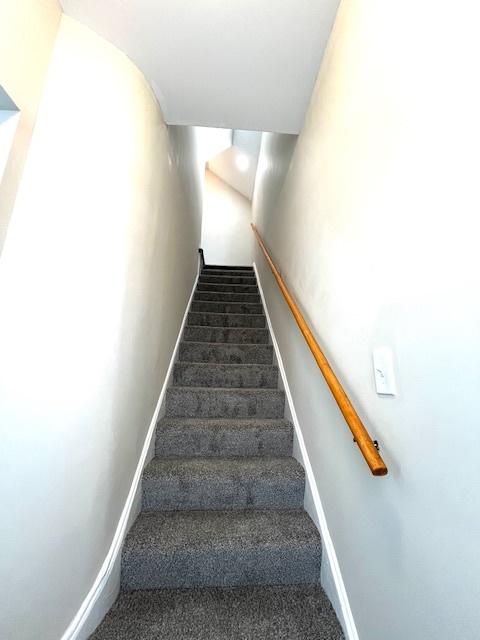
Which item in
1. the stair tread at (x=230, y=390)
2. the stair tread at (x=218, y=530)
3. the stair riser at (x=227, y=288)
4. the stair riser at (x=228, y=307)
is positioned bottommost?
the stair tread at (x=218, y=530)

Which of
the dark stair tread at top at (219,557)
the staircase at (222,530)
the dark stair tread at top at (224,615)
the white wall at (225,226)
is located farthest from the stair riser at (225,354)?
the white wall at (225,226)

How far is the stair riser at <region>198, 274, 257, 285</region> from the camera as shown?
3916mm

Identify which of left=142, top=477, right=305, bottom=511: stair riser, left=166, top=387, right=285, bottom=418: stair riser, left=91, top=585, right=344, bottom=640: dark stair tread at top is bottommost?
left=91, top=585, right=344, bottom=640: dark stair tread at top

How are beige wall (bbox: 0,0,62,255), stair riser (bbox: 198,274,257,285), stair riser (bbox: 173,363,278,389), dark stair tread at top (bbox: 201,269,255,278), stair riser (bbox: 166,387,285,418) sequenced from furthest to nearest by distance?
dark stair tread at top (bbox: 201,269,255,278) → stair riser (bbox: 198,274,257,285) → stair riser (bbox: 173,363,278,389) → stair riser (bbox: 166,387,285,418) → beige wall (bbox: 0,0,62,255)

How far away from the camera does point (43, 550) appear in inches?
31.7

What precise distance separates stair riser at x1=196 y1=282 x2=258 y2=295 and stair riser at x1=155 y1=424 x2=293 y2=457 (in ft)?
7.39

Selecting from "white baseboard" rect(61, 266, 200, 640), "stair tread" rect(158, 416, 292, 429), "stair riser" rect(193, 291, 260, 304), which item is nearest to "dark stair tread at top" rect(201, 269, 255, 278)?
"stair riser" rect(193, 291, 260, 304)

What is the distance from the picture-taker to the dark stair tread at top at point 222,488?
1.43 metres

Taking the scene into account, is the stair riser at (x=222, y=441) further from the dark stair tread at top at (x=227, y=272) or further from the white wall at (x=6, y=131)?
the dark stair tread at top at (x=227, y=272)

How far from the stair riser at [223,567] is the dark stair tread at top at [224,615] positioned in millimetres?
25

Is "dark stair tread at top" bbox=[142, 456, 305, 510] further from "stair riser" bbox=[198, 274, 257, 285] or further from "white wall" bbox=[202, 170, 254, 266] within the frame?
"white wall" bbox=[202, 170, 254, 266]

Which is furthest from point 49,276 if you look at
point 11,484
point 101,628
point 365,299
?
point 101,628

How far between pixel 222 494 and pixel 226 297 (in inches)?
92.8

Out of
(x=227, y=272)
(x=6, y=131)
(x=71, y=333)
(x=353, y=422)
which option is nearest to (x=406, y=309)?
(x=353, y=422)
